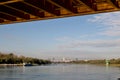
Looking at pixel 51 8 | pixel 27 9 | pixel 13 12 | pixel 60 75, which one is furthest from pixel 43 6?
pixel 60 75

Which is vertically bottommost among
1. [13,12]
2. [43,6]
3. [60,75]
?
[60,75]

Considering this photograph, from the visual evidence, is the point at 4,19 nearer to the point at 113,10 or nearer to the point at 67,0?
the point at 67,0

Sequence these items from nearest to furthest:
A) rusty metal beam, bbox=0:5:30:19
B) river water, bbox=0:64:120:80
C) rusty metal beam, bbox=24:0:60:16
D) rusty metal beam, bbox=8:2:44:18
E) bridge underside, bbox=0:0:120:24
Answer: bridge underside, bbox=0:0:120:24
rusty metal beam, bbox=24:0:60:16
rusty metal beam, bbox=8:2:44:18
rusty metal beam, bbox=0:5:30:19
river water, bbox=0:64:120:80

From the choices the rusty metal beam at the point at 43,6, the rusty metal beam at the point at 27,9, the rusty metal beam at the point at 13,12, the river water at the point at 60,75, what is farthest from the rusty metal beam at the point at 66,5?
the river water at the point at 60,75

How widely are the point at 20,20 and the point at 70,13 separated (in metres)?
3.17

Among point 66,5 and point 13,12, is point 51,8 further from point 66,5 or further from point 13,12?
point 13,12

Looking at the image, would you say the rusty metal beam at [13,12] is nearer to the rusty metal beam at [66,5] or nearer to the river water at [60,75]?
the rusty metal beam at [66,5]

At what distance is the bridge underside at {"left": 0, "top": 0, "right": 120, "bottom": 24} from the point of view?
10430mm

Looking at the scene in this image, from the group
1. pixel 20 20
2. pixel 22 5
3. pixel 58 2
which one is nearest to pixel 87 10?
pixel 58 2

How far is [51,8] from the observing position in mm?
11859

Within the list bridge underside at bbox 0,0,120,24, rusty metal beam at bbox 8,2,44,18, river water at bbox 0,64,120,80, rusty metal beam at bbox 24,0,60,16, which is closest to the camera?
bridge underside at bbox 0,0,120,24

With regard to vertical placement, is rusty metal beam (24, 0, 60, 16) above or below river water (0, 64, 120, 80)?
above

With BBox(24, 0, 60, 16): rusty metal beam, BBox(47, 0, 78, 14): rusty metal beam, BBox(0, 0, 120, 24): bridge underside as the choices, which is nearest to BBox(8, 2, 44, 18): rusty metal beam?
BBox(0, 0, 120, 24): bridge underside

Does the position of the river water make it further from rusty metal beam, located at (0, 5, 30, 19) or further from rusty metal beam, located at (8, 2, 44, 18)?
rusty metal beam, located at (8, 2, 44, 18)
